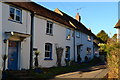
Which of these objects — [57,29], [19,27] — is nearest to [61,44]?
[57,29]

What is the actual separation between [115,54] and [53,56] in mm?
11937

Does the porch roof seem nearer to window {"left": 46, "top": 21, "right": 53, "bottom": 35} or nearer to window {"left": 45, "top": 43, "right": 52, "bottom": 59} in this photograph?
window {"left": 45, "top": 43, "right": 52, "bottom": 59}

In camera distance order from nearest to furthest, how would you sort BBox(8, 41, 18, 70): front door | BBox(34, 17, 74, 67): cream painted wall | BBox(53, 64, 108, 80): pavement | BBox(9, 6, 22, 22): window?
BBox(53, 64, 108, 80): pavement, BBox(8, 41, 18, 70): front door, BBox(9, 6, 22, 22): window, BBox(34, 17, 74, 67): cream painted wall

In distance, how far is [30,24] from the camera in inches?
630

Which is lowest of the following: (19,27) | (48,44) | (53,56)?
(53,56)

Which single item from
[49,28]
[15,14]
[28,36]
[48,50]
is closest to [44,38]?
[49,28]

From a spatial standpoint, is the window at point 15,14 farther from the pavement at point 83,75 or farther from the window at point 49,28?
the pavement at point 83,75

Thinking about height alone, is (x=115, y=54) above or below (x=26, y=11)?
below

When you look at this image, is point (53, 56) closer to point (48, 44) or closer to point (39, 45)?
point (48, 44)

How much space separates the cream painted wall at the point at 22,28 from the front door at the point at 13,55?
350 millimetres

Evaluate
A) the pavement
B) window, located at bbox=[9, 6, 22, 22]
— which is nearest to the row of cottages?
window, located at bbox=[9, 6, 22, 22]

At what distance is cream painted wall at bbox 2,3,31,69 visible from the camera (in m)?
13.0

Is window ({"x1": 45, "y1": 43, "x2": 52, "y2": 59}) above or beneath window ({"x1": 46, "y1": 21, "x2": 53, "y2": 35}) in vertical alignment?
beneath

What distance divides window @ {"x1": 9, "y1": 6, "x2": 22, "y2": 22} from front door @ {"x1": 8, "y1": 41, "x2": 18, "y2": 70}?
1.81 m
